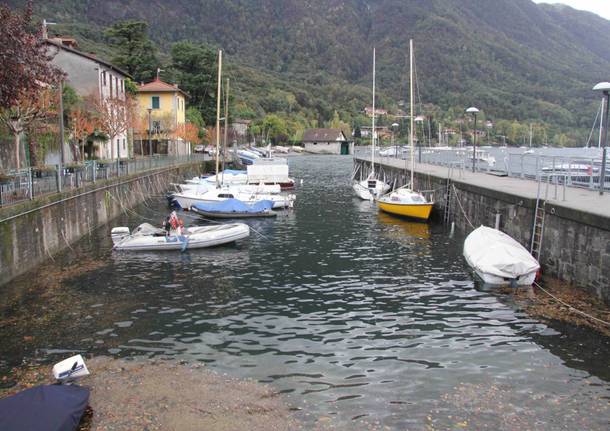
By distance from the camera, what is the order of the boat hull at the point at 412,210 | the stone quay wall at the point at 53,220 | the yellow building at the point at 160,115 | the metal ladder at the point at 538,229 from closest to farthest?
the stone quay wall at the point at 53,220
the metal ladder at the point at 538,229
the boat hull at the point at 412,210
the yellow building at the point at 160,115

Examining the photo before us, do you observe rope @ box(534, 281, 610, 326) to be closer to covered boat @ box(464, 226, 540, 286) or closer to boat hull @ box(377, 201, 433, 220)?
covered boat @ box(464, 226, 540, 286)

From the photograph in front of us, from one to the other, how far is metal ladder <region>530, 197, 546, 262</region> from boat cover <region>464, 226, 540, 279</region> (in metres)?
0.90

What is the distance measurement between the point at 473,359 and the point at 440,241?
51.8 feet

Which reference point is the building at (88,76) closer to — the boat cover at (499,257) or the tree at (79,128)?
the tree at (79,128)

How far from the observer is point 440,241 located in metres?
28.3

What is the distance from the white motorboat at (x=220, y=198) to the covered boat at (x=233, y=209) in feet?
4.49

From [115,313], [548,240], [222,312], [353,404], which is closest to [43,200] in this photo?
[115,313]

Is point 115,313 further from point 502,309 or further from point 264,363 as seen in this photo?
point 502,309

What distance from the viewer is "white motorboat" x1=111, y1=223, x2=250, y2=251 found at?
25.2 meters

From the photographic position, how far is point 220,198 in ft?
126

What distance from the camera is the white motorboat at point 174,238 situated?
25219mm

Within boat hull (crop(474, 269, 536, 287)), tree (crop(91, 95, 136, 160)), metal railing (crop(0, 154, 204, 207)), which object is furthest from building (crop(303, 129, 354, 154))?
boat hull (crop(474, 269, 536, 287))

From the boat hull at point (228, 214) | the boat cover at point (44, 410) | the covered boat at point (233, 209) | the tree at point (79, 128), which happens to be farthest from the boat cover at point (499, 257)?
the tree at point (79, 128)

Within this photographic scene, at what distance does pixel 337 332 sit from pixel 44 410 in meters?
7.56
